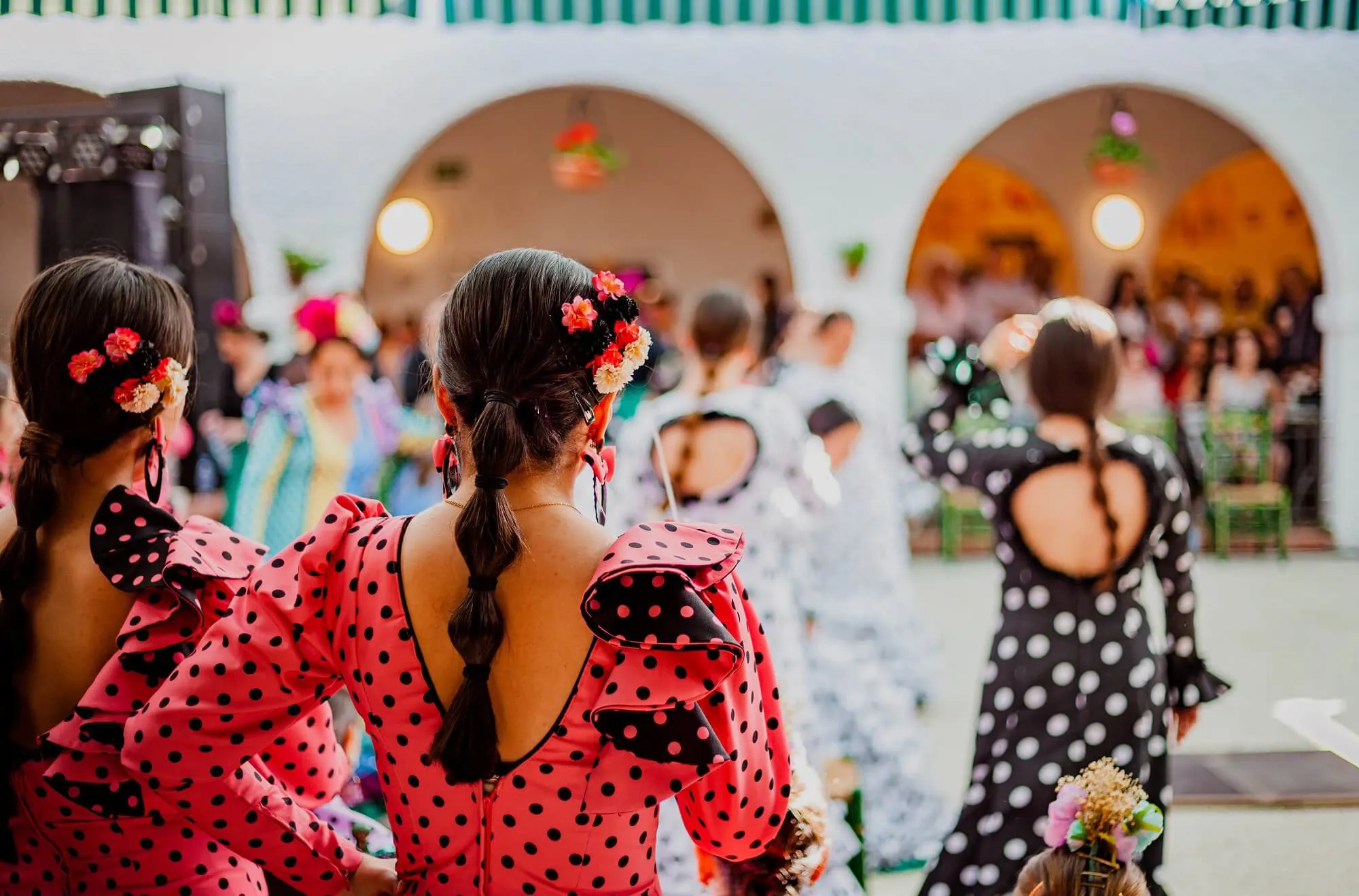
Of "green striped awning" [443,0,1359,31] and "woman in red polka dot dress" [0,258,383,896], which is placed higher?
"green striped awning" [443,0,1359,31]

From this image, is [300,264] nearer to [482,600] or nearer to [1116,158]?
[1116,158]

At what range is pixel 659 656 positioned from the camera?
148cm

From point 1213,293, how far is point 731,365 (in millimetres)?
10501

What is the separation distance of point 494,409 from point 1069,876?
3.50ft

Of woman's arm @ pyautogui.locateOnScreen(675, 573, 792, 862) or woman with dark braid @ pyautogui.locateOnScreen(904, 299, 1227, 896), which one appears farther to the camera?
woman with dark braid @ pyautogui.locateOnScreen(904, 299, 1227, 896)

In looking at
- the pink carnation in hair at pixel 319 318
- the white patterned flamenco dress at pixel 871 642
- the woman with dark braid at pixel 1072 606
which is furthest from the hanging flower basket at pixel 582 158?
the woman with dark braid at pixel 1072 606

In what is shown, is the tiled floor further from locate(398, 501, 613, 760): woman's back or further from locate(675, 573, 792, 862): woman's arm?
locate(398, 501, 613, 760): woman's back

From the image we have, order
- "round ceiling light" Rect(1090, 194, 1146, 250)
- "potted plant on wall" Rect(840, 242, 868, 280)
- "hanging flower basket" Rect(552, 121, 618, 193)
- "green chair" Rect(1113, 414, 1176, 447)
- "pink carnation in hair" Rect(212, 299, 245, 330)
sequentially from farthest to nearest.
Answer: "round ceiling light" Rect(1090, 194, 1146, 250), "hanging flower basket" Rect(552, 121, 618, 193), "green chair" Rect(1113, 414, 1176, 447), "potted plant on wall" Rect(840, 242, 868, 280), "pink carnation in hair" Rect(212, 299, 245, 330)

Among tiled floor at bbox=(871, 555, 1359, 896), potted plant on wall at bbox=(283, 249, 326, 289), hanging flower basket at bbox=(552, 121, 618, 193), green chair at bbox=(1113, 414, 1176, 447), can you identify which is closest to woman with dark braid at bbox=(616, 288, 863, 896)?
tiled floor at bbox=(871, 555, 1359, 896)

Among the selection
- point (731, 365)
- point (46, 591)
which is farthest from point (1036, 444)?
point (46, 591)

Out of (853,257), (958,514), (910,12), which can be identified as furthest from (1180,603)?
(958,514)

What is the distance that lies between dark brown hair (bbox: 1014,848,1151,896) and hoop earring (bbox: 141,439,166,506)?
1363mm

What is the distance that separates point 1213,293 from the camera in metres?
13.0

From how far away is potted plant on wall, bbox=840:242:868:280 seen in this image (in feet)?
28.8
